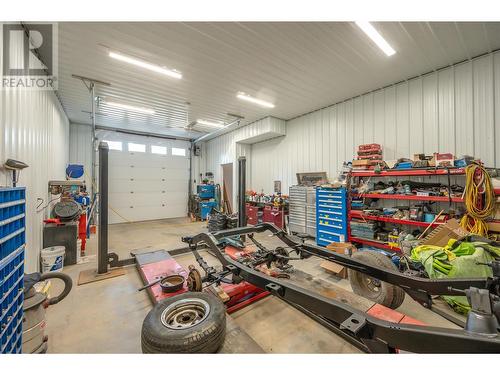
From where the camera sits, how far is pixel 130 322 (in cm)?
216

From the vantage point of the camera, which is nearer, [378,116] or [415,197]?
[415,197]

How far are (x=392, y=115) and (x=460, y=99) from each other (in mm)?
1010

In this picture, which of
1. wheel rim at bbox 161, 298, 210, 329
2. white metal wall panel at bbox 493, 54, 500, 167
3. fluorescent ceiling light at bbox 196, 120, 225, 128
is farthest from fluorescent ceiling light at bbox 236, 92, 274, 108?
wheel rim at bbox 161, 298, 210, 329

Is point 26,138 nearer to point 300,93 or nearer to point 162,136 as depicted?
point 300,93

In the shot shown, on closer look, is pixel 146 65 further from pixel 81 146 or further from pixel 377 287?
pixel 81 146

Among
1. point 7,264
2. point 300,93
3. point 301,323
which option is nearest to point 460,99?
point 300,93

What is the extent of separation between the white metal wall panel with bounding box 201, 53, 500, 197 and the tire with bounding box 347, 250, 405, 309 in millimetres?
2807

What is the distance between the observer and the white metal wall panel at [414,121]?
10.8 ft

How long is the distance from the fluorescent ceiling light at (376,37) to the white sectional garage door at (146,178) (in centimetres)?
829

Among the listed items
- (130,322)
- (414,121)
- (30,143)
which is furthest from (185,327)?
(414,121)

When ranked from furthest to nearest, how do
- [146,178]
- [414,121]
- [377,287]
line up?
[146,178] → [414,121] → [377,287]

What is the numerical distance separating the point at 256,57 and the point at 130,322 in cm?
411

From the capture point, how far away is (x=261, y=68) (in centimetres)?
380

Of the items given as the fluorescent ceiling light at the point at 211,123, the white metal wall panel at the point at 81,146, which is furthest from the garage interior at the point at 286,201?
the white metal wall panel at the point at 81,146
